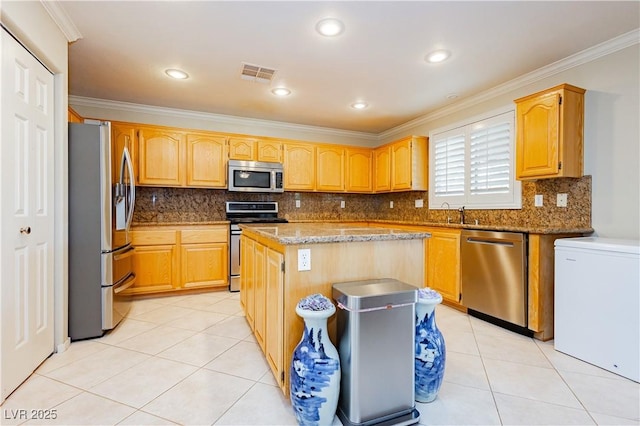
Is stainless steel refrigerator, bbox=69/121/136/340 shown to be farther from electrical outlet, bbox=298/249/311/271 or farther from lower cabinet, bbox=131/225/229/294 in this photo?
electrical outlet, bbox=298/249/311/271

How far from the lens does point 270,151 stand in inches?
182

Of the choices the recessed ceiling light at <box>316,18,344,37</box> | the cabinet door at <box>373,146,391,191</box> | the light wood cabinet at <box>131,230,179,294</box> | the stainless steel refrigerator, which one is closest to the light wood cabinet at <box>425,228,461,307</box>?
the cabinet door at <box>373,146,391,191</box>

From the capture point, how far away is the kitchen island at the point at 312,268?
1691 mm

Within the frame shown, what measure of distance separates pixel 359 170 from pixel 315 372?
414 centimetres

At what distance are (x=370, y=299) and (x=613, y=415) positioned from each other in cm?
147

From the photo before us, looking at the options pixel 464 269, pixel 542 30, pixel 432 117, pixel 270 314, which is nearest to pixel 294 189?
pixel 432 117

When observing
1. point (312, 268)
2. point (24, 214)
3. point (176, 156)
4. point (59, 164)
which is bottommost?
point (312, 268)

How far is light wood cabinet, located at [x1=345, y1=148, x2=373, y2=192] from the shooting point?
520 cm

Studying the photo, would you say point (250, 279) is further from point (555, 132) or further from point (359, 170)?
point (359, 170)

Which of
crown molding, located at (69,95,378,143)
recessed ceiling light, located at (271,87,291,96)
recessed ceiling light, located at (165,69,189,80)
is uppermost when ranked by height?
recessed ceiling light, located at (271,87,291,96)

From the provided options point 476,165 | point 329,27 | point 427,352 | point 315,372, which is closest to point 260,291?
point 315,372

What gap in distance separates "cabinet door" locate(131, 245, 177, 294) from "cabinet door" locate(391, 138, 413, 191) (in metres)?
3.26

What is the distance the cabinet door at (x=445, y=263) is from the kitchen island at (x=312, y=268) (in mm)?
1555

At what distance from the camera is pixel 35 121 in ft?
6.68
